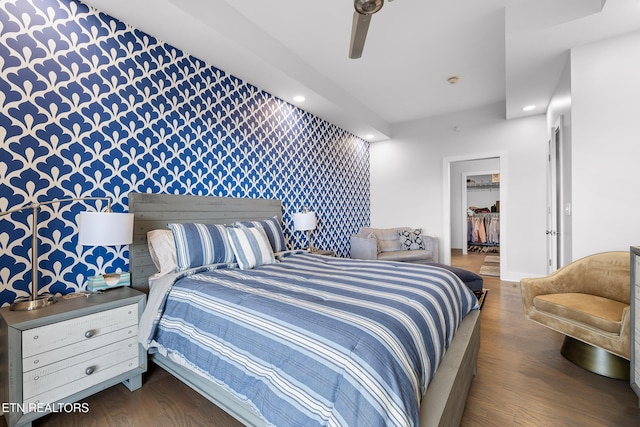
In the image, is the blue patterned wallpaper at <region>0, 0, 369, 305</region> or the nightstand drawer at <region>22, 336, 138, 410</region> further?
the blue patterned wallpaper at <region>0, 0, 369, 305</region>

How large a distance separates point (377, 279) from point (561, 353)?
175cm

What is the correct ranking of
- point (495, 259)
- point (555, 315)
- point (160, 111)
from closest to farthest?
point (555, 315) → point (160, 111) → point (495, 259)

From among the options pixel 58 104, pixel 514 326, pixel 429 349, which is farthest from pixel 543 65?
pixel 58 104

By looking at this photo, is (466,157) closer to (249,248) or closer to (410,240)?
(410,240)

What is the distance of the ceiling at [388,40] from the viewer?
225 cm

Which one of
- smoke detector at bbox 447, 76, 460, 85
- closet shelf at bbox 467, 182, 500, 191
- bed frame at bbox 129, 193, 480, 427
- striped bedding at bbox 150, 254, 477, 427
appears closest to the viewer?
striped bedding at bbox 150, 254, 477, 427

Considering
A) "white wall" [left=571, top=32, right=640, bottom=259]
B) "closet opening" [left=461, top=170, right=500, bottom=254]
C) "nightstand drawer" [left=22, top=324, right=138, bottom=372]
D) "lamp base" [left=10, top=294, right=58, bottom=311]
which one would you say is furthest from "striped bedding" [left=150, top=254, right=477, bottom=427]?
"closet opening" [left=461, top=170, right=500, bottom=254]

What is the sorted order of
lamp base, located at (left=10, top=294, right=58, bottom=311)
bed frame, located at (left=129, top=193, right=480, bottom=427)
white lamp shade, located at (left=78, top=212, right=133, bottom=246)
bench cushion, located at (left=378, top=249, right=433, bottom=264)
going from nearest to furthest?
bed frame, located at (left=129, top=193, right=480, bottom=427)
lamp base, located at (left=10, top=294, right=58, bottom=311)
white lamp shade, located at (left=78, top=212, right=133, bottom=246)
bench cushion, located at (left=378, top=249, right=433, bottom=264)

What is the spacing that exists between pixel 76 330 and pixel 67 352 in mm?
118

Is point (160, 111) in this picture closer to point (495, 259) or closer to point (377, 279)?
point (377, 279)

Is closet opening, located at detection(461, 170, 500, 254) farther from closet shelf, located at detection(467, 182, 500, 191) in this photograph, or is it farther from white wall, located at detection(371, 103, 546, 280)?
white wall, located at detection(371, 103, 546, 280)

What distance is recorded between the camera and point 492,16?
2584mm

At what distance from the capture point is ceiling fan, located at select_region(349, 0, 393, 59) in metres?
1.64

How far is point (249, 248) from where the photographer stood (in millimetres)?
2521
